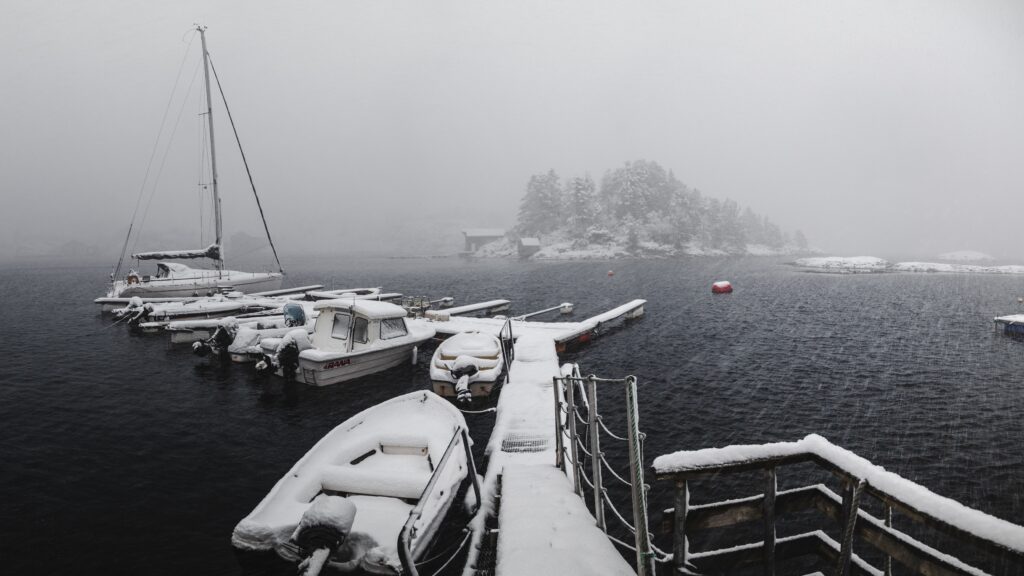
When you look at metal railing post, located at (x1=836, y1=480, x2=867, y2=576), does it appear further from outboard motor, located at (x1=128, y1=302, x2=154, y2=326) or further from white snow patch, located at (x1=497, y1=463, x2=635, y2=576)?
outboard motor, located at (x1=128, y1=302, x2=154, y2=326)

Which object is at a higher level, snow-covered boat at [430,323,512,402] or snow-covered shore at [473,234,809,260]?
snow-covered shore at [473,234,809,260]

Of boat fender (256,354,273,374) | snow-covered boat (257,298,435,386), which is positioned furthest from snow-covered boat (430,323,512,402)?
boat fender (256,354,273,374)

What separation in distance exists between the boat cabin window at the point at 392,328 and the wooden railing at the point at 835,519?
60.9ft

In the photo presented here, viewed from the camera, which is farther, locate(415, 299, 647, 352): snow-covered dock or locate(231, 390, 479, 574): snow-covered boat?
locate(415, 299, 647, 352): snow-covered dock

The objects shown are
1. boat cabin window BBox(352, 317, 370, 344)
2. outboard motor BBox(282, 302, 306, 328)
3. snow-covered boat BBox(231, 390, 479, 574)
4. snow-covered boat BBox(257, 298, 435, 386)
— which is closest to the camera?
snow-covered boat BBox(231, 390, 479, 574)

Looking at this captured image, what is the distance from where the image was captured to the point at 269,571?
864cm

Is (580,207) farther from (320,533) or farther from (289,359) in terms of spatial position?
(320,533)

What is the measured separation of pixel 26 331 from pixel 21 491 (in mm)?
31920

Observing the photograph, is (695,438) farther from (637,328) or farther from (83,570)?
A: (637,328)

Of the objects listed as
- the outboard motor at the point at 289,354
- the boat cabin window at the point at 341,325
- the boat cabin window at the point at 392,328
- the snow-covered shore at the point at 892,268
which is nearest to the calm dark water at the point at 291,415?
the outboard motor at the point at 289,354

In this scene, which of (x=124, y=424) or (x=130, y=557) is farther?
(x=124, y=424)

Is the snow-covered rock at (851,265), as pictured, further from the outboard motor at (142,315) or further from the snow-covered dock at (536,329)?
the outboard motor at (142,315)

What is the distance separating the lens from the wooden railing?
3.04 meters

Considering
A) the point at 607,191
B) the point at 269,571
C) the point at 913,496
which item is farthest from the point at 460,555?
the point at 607,191
